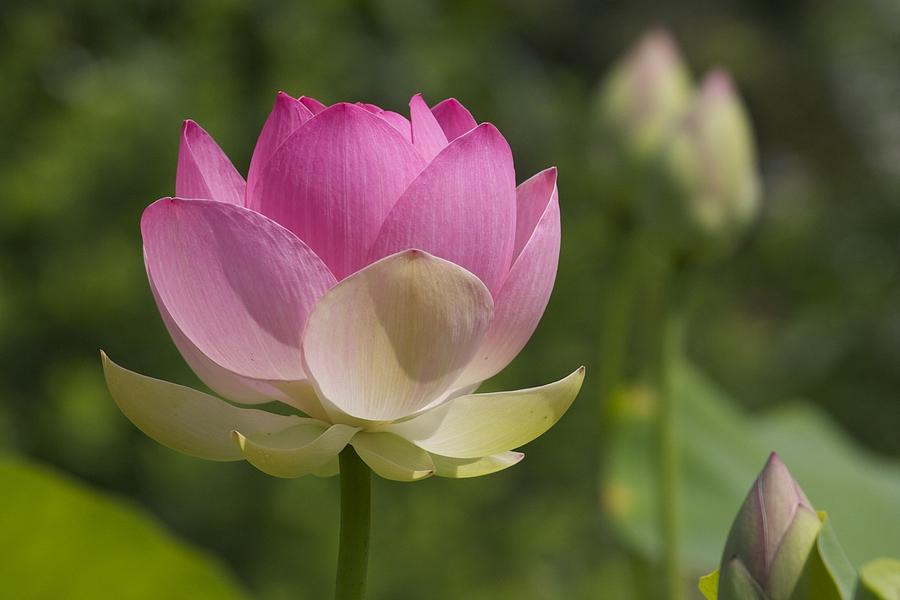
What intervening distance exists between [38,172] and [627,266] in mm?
1140

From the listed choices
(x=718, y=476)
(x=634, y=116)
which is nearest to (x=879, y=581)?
(x=634, y=116)

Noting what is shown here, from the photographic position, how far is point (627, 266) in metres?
0.95

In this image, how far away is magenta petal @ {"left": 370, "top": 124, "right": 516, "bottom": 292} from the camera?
0.29m

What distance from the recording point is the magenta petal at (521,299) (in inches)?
11.9

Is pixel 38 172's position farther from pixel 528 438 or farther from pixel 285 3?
pixel 528 438

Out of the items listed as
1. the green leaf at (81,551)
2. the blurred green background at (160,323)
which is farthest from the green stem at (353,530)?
the blurred green background at (160,323)

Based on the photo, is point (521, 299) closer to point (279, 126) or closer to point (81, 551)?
point (279, 126)

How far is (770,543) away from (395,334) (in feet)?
0.35

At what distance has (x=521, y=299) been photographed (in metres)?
0.30

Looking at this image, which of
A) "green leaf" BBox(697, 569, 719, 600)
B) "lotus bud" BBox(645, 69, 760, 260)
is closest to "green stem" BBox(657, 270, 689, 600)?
"lotus bud" BBox(645, 69, 760, 260)

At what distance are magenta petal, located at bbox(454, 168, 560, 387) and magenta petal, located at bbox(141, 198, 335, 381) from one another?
47 mm

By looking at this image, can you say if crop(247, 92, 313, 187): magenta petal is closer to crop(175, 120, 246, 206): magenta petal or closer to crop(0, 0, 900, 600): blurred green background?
crop(175, 120, 246, 206): magenta petal

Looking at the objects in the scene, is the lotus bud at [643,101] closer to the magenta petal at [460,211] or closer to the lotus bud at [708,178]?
the lotus bud at [708,178]

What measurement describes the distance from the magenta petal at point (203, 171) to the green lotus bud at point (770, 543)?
16 centimetres
